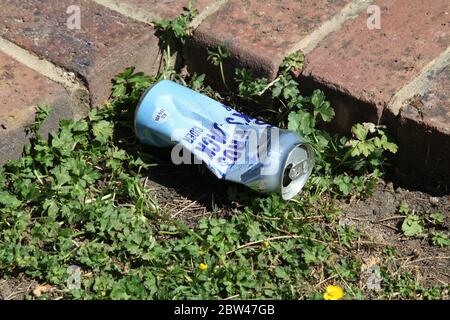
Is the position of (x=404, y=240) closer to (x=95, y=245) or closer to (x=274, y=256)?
(x=274, y=256)

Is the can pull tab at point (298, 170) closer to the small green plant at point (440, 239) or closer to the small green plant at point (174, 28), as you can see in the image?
the small green plant at point (440, 239)

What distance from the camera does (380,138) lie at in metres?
1.87

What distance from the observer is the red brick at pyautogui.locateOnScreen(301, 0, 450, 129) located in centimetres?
188

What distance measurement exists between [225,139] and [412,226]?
41 centimetres

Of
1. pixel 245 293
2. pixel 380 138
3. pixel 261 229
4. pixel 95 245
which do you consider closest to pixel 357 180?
pixel 380 138

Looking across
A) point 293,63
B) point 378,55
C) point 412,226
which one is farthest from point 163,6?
point 412,226

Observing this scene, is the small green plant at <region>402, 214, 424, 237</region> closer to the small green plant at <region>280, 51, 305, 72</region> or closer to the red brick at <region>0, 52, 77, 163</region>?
the small green plant at <region>280, 51, 305, 72</region>

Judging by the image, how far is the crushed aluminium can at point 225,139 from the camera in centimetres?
177

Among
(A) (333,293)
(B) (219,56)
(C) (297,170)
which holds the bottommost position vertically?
(A) (333,293)

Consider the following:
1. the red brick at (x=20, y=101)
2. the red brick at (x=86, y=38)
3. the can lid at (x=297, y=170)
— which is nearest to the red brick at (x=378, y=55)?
the can lid at (x=297, y=170)

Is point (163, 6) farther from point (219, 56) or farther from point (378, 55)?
point (378, 55)

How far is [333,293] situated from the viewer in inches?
66.3

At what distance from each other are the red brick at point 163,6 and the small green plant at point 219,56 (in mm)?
138

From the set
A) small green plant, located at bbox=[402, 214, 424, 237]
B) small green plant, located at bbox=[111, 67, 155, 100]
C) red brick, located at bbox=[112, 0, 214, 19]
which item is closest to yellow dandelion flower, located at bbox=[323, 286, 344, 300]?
small green plant, located at bbox=[402, 214, 424, 237]
